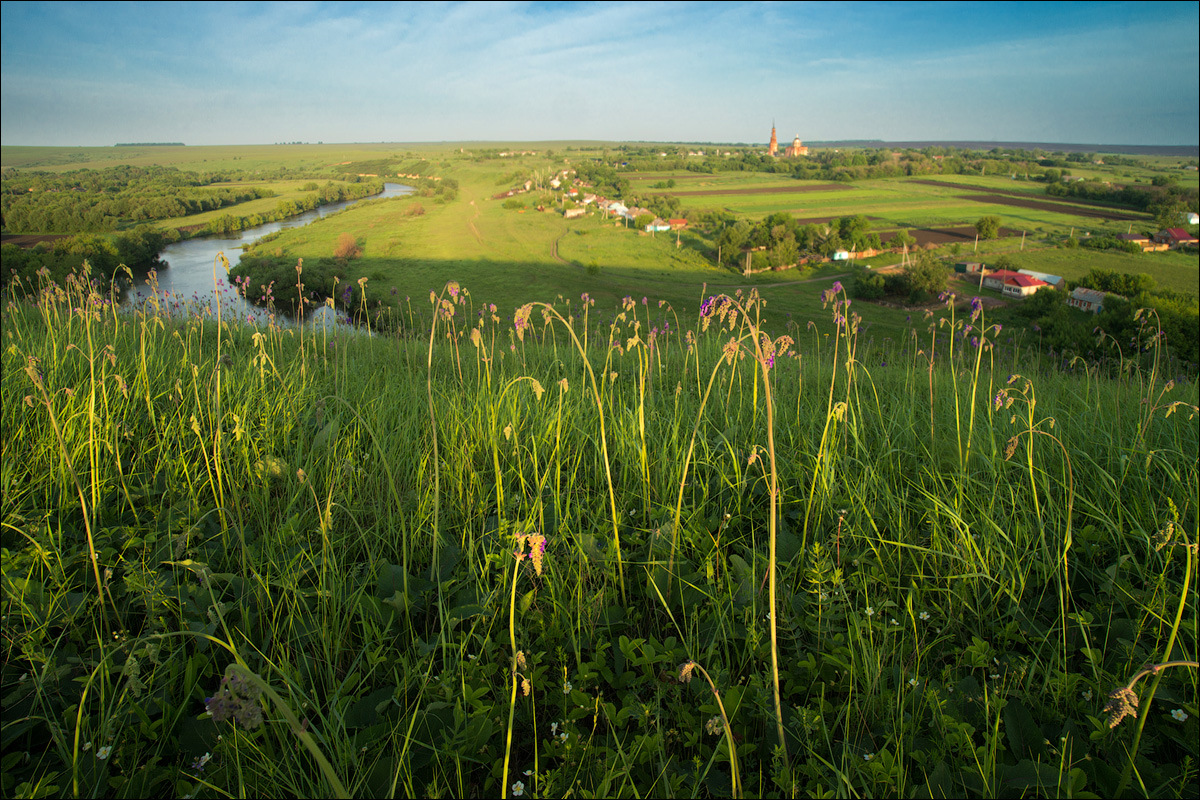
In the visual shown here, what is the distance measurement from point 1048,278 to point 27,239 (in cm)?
5994

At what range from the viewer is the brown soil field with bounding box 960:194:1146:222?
65938 millimetres

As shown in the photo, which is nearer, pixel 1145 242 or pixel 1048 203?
pixel 1145 242

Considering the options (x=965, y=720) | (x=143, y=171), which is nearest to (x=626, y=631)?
(x=965, y=720)

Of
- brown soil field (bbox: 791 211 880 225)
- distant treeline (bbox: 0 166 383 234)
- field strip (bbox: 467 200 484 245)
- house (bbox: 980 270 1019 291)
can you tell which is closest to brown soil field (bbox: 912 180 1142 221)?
brown soil field (bbox: 791 211 880 225)


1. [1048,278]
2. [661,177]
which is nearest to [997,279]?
[1048,278]

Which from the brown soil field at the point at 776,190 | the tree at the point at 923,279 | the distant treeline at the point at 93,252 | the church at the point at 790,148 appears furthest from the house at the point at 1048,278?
the church at the point at 790,148

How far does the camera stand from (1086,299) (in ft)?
120

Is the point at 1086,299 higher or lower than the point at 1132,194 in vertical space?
lower

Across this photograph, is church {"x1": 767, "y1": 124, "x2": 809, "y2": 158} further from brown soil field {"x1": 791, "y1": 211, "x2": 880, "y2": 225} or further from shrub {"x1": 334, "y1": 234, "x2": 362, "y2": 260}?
shrub {"x1": 334, "y1": 234, "x2": 362, "y2": 260}

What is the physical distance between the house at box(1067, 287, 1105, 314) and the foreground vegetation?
145 feet

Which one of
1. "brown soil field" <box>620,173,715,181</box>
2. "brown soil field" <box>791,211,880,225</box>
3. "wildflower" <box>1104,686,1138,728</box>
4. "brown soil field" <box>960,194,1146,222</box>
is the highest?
"brown soil field" <box>620,173,715,181</box>

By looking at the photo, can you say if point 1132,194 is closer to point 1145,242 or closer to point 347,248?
point 1145,242

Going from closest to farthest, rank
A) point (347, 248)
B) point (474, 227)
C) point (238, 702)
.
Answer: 1. point (238, 702)
2. point (347, 248)
3. point (474, 227)

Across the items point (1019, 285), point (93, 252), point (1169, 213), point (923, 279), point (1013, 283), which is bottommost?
point (93, 252)
